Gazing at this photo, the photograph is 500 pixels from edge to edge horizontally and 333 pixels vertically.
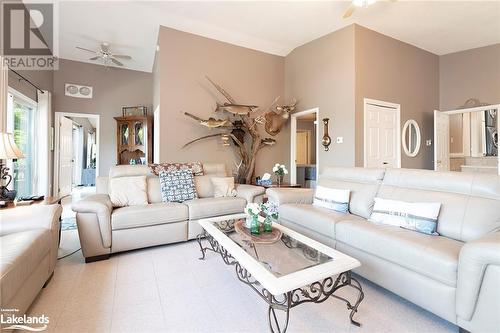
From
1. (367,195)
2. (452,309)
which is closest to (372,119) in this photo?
(367,195)

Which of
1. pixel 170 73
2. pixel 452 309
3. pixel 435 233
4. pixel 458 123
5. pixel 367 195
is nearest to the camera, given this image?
pixel 452 309

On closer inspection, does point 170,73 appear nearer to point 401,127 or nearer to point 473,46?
point 401,127

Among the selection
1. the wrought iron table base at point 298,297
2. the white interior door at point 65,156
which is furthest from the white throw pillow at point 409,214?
the white interior door at point 65,156

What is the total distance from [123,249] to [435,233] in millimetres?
2875

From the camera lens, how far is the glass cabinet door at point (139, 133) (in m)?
5.60

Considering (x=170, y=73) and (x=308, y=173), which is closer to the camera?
(x=170, y=73)

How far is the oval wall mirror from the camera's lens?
4.71m

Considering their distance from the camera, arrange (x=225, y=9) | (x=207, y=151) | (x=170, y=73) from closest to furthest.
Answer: (x=225, y=9) < (x=170, y=73) < (x=207, y=151)

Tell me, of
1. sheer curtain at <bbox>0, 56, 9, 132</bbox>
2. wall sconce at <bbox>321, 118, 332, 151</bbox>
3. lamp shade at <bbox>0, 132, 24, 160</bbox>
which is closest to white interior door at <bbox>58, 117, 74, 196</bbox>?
sheer curtain at <bbox>0, 56, 9, 132</bbox>

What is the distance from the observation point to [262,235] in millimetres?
1938

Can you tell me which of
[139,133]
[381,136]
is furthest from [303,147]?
[139,133]

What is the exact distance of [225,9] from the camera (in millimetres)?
3656

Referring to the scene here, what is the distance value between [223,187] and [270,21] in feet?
9.42

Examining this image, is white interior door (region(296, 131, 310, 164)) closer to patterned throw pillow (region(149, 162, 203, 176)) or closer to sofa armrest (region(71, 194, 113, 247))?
patterned throw pillow (region(149, 162, 203, 176))
